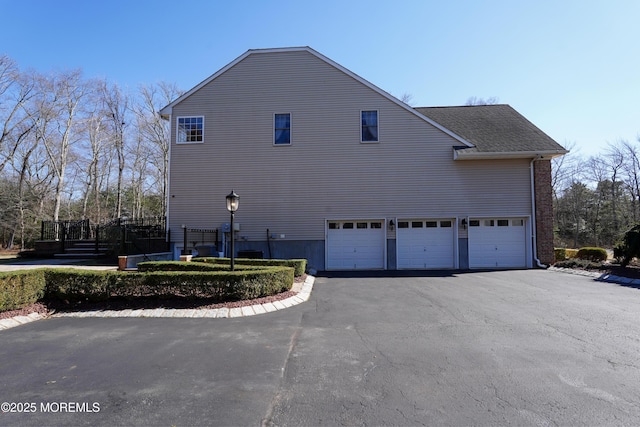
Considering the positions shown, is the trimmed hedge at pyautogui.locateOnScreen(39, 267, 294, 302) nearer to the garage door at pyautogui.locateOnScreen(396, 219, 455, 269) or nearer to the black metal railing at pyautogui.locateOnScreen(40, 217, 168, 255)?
the black metal railing at pyautogui.locateOnScreen(40, 217, 168, 255)

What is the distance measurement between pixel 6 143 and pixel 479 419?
35.2 metres

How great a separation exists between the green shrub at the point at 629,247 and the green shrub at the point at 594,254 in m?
3.72

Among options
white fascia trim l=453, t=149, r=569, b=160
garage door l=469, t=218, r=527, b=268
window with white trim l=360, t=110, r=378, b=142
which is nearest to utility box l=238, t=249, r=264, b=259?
window with white trim l=360, t=110, r=378, b=142

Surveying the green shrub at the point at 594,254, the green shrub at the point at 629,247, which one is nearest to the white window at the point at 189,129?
the green shrub at the point at 629,247

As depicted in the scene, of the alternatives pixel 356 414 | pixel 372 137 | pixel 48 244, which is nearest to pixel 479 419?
pixel 356 414

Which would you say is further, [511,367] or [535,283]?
[535,283]

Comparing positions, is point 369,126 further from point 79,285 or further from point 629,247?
point 79,285

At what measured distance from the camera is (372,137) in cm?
1479

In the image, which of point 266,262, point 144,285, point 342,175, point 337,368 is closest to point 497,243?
point 342,175

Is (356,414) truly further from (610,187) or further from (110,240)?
(610,187)

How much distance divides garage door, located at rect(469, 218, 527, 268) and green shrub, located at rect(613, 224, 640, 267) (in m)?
3.16

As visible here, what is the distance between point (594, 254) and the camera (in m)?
16.4

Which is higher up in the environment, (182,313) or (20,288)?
(20,288)

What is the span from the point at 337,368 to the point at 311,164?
11.5 m
